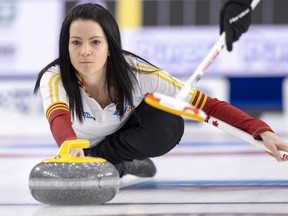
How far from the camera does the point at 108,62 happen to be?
2293 mm

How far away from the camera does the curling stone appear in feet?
6.16

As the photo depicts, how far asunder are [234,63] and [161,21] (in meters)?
0.85

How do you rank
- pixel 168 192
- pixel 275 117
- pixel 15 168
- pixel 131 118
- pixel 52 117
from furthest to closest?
pixel 275 117 < pixel 15 168 < pixel 131 118 < pixel 168 192 < pixel 52 117

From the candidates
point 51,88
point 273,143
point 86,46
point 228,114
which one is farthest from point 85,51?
point 273,143

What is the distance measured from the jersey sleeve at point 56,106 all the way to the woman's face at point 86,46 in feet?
0.28

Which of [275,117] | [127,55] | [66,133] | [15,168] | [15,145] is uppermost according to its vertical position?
[127,55]

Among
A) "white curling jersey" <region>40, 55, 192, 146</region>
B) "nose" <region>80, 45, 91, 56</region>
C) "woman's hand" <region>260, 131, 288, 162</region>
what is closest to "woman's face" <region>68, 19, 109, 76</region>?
"nose" <region>80, 45, 91, 56</region>

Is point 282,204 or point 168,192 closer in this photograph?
point 282,204

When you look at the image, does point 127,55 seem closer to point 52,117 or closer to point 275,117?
point 52,117

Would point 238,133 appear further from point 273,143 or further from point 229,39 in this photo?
point 229,39

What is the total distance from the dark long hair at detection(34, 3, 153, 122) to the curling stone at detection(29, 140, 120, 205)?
1.07 feet

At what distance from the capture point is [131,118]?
257cm

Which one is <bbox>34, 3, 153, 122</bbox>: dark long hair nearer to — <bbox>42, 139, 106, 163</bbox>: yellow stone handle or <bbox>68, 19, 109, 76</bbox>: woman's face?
<bbox>68, 19, 109, 76</bbox>: woman's face

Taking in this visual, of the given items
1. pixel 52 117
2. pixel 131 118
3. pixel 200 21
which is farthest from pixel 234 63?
pixel 52 117
